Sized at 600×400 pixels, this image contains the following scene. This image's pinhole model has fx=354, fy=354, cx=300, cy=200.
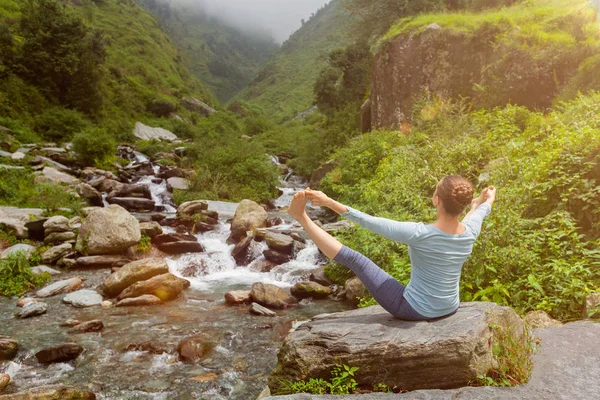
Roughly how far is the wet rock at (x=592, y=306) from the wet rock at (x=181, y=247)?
440 inches

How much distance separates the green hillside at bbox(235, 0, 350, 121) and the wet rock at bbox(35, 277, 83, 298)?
70.7 m

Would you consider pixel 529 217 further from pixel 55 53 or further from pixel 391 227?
pixel 55 53

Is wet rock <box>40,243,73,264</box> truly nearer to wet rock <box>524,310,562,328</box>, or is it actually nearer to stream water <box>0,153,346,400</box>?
stream water <box>0,153,346,400</box>

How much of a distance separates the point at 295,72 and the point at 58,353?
118m

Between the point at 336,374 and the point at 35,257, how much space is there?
1116 centimetres

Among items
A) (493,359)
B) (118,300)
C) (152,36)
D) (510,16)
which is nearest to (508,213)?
(493,359)

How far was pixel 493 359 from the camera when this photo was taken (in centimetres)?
346

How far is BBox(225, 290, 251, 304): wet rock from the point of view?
9.42m

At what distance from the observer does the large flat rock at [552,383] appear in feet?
10.0

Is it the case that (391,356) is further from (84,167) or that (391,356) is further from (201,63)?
(201,63)

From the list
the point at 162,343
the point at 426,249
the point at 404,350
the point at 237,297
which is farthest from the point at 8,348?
the point at 426,249

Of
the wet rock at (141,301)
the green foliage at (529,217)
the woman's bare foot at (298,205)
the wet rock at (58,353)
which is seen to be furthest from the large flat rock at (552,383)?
the wet rock at (141,301)

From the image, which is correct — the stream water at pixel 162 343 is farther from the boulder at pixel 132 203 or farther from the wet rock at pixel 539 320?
the boulder at pixel 132 203

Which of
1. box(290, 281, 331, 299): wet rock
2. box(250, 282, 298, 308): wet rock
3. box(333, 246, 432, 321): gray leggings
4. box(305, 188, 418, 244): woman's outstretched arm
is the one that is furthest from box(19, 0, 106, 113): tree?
box(305, 188, 418, 244): woman's outstretched arm
